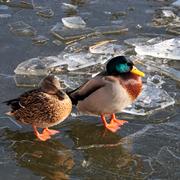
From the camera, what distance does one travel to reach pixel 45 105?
3920 mm

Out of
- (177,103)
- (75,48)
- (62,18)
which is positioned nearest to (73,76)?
(75,48)

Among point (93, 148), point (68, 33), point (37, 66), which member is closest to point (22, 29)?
point (68, 33)

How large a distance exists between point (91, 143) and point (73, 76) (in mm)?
1106

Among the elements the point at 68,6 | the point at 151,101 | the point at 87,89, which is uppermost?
the point at 87,89

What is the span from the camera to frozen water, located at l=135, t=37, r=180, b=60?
5332 millimetres

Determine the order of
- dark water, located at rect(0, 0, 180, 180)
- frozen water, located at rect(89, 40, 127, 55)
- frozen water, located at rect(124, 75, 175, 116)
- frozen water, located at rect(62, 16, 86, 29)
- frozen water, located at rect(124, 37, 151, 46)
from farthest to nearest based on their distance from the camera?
frozen water, located at rect(62, 16, 86, 29)
frozen water, located at rect(124, 37, 151, 46)
frozen water, located at rect(89, 40, 127, 55)
frozen water, located at rect(124, 75, 175, 116)
dark water, located at rect(0, 0, 180, 180)

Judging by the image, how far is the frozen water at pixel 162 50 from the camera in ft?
17.5

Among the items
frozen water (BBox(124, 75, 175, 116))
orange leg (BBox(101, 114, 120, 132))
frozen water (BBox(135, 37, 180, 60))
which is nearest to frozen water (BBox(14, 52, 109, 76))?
frozen water (BBox(135, 37, 180, 60))

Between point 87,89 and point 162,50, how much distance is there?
1505mm

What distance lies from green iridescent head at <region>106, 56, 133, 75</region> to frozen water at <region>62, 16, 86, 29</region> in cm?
207

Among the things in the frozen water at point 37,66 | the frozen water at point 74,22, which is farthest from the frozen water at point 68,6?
the frozen water at point 37,66

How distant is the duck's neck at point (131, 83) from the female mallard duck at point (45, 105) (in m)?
0.44

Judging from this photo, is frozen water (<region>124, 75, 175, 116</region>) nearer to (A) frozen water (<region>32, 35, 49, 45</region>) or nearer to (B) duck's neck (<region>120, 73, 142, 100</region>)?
(B) duck's neck (<region>120, 73, 142, 100</region>)

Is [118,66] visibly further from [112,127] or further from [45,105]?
[45,105]
